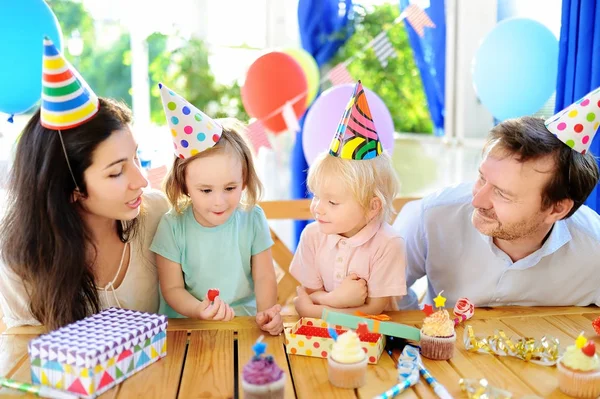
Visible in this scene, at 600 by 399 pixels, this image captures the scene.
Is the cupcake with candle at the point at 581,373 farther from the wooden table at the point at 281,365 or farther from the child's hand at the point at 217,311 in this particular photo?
the child's hand at the point at 217,311

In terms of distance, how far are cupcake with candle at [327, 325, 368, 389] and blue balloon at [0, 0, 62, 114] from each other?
161 cm

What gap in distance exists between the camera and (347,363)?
1.30 m

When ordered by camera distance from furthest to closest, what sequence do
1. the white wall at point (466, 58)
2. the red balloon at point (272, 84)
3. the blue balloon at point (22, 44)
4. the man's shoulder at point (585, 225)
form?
the white wall at point (466, 58), the red balloon at point (272, 84), the blue balloon at point (22, 44), the man's shoulder at point (585, 225)

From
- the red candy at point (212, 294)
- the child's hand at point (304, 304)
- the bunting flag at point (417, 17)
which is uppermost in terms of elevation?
the bunting flag at point (417, 17)

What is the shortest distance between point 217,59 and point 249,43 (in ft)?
1.16

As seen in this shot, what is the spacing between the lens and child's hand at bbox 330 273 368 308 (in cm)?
176

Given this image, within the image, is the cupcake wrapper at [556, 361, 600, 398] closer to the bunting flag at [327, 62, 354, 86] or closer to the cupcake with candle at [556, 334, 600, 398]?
the cupcake with candle at [556, 334, 600, 398]

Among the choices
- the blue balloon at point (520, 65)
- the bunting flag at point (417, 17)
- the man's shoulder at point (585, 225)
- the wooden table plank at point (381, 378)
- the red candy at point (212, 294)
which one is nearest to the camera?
the wooden table plank at point (381, 378)

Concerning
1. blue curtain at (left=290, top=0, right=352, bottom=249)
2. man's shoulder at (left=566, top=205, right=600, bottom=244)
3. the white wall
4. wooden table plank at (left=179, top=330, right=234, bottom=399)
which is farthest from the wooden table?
the white wall

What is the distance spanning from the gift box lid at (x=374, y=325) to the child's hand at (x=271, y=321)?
8.6 inches

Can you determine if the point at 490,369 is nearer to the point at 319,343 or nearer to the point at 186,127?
the point at 319,343

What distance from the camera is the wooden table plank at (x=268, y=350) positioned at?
134cm

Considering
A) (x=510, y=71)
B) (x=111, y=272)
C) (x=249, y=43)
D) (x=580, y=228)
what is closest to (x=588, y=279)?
(x=580, y=228)

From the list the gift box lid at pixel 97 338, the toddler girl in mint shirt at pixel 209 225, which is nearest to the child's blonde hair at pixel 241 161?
the toddler girl in mint shirt at pixel 209 225
